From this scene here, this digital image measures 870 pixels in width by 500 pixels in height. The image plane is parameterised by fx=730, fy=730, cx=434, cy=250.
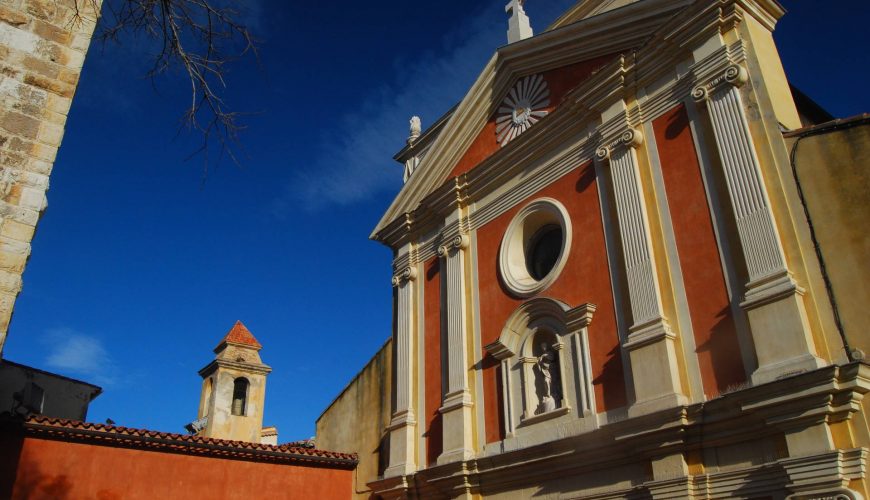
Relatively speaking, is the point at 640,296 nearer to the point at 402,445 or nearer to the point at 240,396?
the point at 402,445

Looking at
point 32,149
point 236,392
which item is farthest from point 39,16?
point 236,392

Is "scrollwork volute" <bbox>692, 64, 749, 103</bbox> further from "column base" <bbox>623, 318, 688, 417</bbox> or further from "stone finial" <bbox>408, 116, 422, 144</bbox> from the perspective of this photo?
"stone finial" <bbox>408, 116, 422, 144</bbox>

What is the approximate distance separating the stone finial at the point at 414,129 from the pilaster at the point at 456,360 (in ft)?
10.6

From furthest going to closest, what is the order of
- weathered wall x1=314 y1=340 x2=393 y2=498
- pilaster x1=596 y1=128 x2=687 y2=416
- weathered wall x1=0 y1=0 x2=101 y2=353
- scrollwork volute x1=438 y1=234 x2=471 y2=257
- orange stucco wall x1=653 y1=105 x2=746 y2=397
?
weathered wall x1=314 y1=340 x2=393 y2=498
scrollwork volute x1=438 y1=234 x2=471 y2=257
pilaster x1=596 y1=128 x2=687 y2=416
orange stucco wall x1=653 y1=105 x2=746 y2=397
weathered wall x1=0 y1=0 x2=101 y2=353

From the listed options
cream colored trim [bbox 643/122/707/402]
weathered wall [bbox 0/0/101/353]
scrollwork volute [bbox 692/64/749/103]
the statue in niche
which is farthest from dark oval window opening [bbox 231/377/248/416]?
weathered wall [bbox 0/0/101/353]

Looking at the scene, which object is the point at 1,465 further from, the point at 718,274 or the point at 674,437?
the point at 718,274

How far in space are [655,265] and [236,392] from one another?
12.1 metres

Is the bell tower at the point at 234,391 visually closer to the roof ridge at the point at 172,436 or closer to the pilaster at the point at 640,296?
the roof ridge at the point at 172,436

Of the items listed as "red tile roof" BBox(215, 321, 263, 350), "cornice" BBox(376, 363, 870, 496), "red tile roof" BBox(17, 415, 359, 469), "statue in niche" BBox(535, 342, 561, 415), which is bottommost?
"cornice" BBox(376, 363, 870, 496)

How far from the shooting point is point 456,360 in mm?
11727

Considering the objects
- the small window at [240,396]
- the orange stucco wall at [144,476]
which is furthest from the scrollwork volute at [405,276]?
the small window at [240,396]

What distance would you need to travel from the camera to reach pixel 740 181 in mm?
8203

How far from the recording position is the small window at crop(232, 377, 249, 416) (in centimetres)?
1761

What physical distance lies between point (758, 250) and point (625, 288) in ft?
6.28
